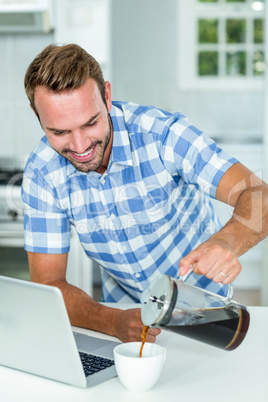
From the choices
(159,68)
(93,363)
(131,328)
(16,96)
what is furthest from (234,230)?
(159,68)

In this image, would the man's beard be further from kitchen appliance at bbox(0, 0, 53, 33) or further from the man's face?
kitchen appliance at bbox(0, 0, 53, 33)

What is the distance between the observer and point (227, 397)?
0.84m

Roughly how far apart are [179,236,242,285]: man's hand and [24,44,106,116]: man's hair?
53 cm

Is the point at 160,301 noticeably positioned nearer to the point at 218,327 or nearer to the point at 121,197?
the point at 218,327

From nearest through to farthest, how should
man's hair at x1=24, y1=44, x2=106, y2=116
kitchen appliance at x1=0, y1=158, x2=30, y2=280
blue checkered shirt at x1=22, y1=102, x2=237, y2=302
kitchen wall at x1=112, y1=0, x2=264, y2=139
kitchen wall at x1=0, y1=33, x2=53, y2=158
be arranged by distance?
man's hair at x1=24, y1=44, x2=106, y2=116 < blue checkered shirt at x1=22, y1=102, x2=237, y2=302 < kitchen appliance at x1=0, y1=158, x2=30, y2=280 < kitchen wall at x1=0, y1=33, x2=53, y2=158 < kitchen wall at x1=112, y1=0, x2=264, y2=139

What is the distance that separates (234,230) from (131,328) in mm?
291

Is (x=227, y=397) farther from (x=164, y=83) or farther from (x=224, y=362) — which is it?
(x=164, y=83)

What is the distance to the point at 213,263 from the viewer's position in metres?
0.96

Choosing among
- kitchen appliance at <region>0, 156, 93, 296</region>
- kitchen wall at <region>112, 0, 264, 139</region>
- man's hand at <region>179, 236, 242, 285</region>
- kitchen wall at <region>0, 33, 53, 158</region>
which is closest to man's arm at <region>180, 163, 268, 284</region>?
man's hand at <region>179, 236, 242, 285</region>

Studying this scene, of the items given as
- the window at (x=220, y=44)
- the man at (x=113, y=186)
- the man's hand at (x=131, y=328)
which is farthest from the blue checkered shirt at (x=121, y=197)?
the window at (x=220, y=44)

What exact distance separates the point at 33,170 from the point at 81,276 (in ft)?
4.65

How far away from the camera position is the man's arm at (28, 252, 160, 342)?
1.12 meters

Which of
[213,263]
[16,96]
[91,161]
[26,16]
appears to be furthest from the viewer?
[16,96]

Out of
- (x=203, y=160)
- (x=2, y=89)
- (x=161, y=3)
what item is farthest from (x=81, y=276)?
(x=161, y=3)
